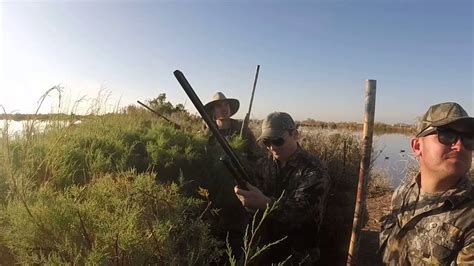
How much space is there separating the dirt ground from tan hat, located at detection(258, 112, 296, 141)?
1.66 m

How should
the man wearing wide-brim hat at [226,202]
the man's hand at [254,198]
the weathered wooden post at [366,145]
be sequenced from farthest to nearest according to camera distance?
the man wearing wide-brim hat at [226,202] → the man's hand at [254,198] → the weathered wooden post at [366,145]

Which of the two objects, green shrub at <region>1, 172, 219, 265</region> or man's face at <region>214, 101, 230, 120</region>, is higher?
man's face at <region>214, 101, 230, 120</region>

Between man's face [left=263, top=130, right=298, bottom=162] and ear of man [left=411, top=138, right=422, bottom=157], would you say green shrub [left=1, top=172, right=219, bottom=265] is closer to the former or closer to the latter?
ear of man [left=411, top=138, right=422, bottom=157]

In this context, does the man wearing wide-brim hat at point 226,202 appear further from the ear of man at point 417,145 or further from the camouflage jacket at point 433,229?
the ear of man at point 417,145

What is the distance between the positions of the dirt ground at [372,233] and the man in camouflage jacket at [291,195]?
Answer: 831mm

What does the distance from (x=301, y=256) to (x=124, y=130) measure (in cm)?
318

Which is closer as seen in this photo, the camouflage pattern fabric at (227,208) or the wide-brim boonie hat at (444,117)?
the wide-brim boonie hat at (444,117)

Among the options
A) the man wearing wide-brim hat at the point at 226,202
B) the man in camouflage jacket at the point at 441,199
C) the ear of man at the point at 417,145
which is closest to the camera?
the man in camouflage jacket at the point at 441,199

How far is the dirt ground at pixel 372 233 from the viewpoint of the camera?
219 inches

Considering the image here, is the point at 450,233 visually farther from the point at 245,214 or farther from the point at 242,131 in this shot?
the point at 242,131

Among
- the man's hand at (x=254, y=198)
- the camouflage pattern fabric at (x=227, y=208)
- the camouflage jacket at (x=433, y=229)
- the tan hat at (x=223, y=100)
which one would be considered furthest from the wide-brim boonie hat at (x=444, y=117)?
the tan hat at (x=223, y=100)

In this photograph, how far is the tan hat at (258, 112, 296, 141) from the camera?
13.3ft

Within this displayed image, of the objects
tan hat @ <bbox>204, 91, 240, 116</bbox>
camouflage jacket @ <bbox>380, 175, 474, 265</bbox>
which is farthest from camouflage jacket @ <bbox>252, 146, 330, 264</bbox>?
tan hat @ <bbox>204, 91, 240, 116</bbox>

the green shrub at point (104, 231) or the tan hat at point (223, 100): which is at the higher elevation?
the tan hat at point (223, 100)
